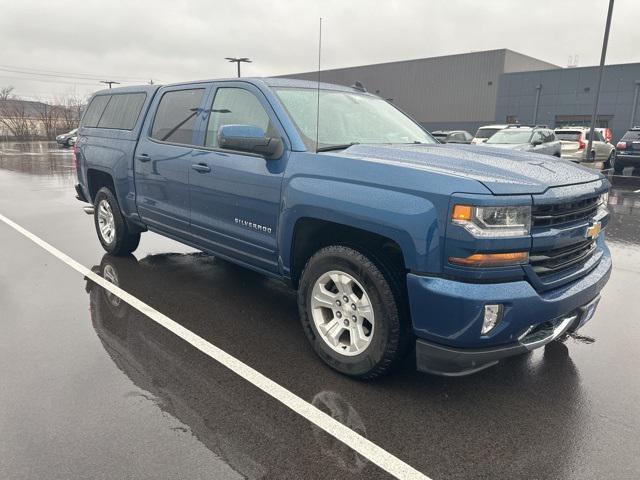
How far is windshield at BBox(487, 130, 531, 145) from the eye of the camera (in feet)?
48.1

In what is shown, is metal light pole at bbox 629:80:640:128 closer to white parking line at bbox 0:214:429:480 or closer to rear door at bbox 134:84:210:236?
rear door at bbox 134:84:210:236

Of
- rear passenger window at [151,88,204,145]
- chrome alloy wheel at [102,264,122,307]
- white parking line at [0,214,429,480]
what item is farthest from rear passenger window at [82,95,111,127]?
white parking line at [0,214,429,480]

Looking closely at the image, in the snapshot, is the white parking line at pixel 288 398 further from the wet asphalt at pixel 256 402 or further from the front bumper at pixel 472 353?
the front bumper at pixel 472 353

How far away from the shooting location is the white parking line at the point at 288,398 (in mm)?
2465

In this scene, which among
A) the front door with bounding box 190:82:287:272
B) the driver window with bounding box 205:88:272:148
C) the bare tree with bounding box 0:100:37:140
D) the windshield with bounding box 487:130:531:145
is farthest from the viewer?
the bare tree with bounding box 0:100:37:140

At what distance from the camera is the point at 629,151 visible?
16.1 m

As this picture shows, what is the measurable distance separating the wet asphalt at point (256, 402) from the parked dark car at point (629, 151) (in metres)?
13.6

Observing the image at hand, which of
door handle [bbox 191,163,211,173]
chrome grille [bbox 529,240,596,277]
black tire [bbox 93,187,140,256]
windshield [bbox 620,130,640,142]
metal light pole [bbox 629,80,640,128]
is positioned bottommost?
black tire [bbox 93,187,140,256]

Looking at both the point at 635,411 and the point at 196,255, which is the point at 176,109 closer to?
the point at 196,255

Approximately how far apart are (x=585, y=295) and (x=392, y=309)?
3.91ft

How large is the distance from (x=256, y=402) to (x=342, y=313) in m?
0.77

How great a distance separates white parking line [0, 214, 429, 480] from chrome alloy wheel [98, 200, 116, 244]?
1.16 meters

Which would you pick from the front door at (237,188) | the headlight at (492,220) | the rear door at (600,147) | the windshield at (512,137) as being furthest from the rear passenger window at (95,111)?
the rear door at (600,147)

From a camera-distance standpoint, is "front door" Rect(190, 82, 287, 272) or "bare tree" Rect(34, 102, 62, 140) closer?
"front door" Rect(190, 82, 287, 272)
